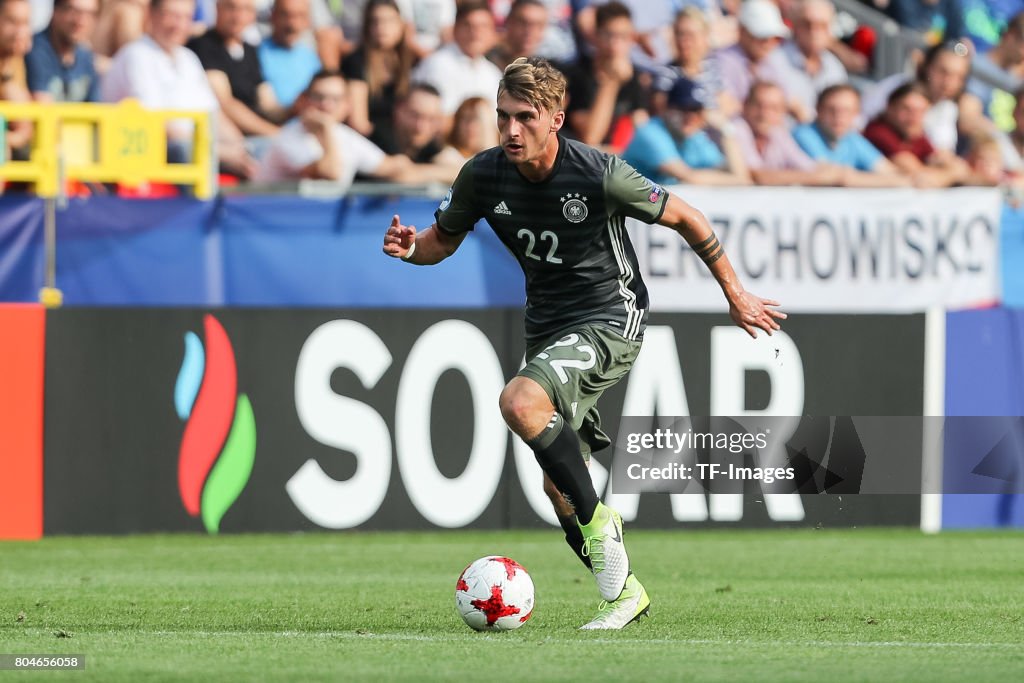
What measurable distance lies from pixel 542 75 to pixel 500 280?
657 cm

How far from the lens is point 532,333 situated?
757 cm

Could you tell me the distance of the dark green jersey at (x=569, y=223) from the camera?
7.22 m

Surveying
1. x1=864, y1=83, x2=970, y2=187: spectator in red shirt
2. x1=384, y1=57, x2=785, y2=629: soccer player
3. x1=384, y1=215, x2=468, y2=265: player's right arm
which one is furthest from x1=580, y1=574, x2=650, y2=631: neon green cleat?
x1=864, y1=83, x2=970, y2=187: spectator in red shirt

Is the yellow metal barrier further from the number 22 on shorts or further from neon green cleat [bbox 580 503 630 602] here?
neon green cleat [bbox 580 503 630 602]

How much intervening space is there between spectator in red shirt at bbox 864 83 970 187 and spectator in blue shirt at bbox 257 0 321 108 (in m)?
5.43

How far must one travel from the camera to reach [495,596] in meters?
6.98

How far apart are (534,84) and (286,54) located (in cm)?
821

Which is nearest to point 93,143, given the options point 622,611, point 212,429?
point 212,429

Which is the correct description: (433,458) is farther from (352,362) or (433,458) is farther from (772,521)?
(772,521)

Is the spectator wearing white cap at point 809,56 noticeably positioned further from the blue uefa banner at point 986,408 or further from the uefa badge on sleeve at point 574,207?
the uefa badge on sleeve at point 574,207

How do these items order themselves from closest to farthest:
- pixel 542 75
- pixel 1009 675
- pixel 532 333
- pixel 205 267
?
pixel 1009 675 < pixel 542 75 < pixel 532 333 < pixel 205 267

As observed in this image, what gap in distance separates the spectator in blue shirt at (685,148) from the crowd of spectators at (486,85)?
0.02 metres

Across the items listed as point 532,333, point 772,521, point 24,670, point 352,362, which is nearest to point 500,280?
point 352,362

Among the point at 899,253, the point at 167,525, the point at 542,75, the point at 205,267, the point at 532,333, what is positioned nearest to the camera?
the point at 542,75
